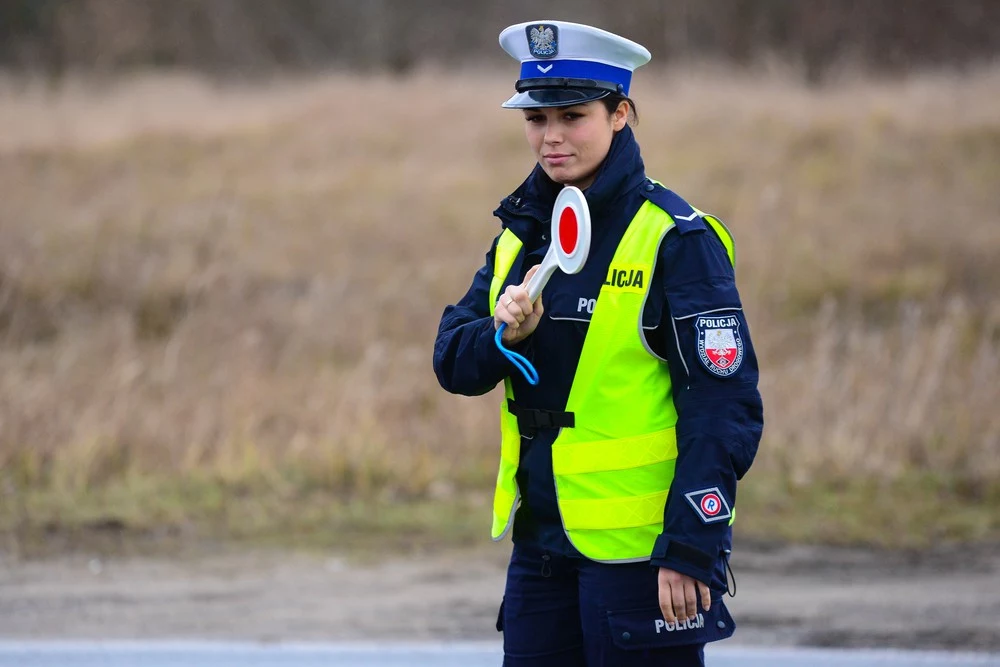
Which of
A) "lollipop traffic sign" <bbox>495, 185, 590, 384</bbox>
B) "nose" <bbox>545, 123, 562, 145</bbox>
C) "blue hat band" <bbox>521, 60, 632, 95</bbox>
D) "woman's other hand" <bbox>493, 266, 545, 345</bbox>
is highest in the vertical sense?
"blue hat band" <bbox>521, 60, 632, 95</bbox>

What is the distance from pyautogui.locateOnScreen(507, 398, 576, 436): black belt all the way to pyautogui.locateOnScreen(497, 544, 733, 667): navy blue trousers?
0.28 metres

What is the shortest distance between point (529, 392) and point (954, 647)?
121 inches

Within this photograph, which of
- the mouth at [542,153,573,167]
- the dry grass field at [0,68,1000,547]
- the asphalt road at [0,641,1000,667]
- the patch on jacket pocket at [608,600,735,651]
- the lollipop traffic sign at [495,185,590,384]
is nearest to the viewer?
the lollipop traffic sign at [495,185,590,384]

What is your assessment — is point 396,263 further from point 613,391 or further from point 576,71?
point 613,391

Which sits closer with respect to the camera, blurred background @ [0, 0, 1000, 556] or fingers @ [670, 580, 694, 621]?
fingers @ [670, 580, 694, 621]

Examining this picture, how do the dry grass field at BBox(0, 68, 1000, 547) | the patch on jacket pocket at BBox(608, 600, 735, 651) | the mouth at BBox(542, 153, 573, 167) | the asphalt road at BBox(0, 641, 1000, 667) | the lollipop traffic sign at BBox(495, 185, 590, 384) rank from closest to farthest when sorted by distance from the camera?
1. the lollipop traffic sign at BBox(495, 185, 590, 384)
2. the patch on jacket pocket at BBox(608, 600, 735, 651)
3. the mouth at BBox(542, 153, 573, 167)
4. the asphalt road at BBox(0, 641, 1000, 667)
5. the dry grass field at BBox(0, 68, 1000, 547)

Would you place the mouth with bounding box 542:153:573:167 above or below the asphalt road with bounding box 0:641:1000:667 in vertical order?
above

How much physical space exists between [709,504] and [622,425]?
0.81 ft

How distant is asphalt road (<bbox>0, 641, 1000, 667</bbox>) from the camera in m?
4.88

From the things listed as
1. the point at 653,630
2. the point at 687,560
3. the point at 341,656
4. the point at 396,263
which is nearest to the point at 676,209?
the point at 687,560

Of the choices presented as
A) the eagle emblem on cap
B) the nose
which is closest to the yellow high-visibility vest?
the nose

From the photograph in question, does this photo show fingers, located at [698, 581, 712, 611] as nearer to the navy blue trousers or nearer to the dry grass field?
the navy blue trousers

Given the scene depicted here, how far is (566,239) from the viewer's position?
2561mm

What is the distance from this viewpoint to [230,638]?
5.25 m
